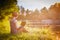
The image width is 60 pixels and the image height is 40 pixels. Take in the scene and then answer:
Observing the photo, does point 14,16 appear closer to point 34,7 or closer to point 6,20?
point 6,20

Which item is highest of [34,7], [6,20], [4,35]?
[34,7]

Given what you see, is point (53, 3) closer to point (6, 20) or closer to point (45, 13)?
point (45, 13)

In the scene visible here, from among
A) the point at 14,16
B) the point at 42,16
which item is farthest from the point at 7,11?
the point at 42,16

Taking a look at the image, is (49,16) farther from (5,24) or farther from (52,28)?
(5,24)

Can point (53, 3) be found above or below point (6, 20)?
above

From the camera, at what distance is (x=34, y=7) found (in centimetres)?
217

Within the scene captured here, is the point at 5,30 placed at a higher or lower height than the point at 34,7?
lower

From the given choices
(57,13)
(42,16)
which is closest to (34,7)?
(42,16)

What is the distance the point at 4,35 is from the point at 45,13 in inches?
→ 22.0

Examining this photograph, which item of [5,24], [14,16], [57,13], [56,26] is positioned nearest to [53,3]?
[57,13]

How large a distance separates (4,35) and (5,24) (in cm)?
13

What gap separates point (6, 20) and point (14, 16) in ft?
0.36

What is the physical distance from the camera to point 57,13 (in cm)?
213

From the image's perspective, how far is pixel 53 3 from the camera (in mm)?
2150
